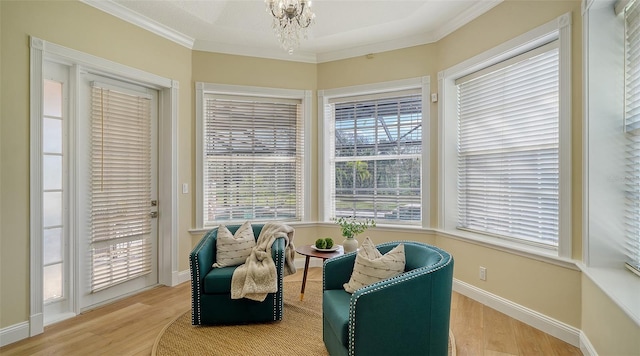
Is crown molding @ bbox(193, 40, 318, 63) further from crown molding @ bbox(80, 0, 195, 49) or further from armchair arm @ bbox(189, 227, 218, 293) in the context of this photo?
armchair arm @ bbox(189, 227, 218, 293)

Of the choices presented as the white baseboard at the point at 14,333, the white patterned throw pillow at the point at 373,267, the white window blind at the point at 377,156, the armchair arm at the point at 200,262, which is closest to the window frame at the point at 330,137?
the white window blind at the point at 377,156

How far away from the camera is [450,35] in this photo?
134 inches

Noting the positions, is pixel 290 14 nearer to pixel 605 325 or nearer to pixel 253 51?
pixel 253 51

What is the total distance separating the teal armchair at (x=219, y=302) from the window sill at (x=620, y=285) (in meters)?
2.11

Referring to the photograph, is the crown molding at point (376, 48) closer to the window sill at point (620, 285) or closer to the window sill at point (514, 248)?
the window sill at point (514, 248)

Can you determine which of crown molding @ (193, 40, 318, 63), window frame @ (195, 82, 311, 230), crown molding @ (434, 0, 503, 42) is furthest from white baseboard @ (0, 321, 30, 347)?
crown molding @ (434, 0, 503, 42)

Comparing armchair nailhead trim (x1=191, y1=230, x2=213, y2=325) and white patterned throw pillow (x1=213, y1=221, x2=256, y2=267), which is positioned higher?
white patterned throw pillow (x1=213, y1=221, x2=256, y2=267)

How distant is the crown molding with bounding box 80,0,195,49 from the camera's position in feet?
9.62

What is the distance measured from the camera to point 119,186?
10.7 feet

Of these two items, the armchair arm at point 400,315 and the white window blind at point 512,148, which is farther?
the white window blind at point 512,148

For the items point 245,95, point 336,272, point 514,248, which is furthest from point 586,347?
point 245,95

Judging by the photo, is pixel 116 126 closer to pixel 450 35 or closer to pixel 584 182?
pixel 450 35

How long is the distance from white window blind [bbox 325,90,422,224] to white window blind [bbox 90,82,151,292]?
216cm

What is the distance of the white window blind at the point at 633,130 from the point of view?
198 cm
